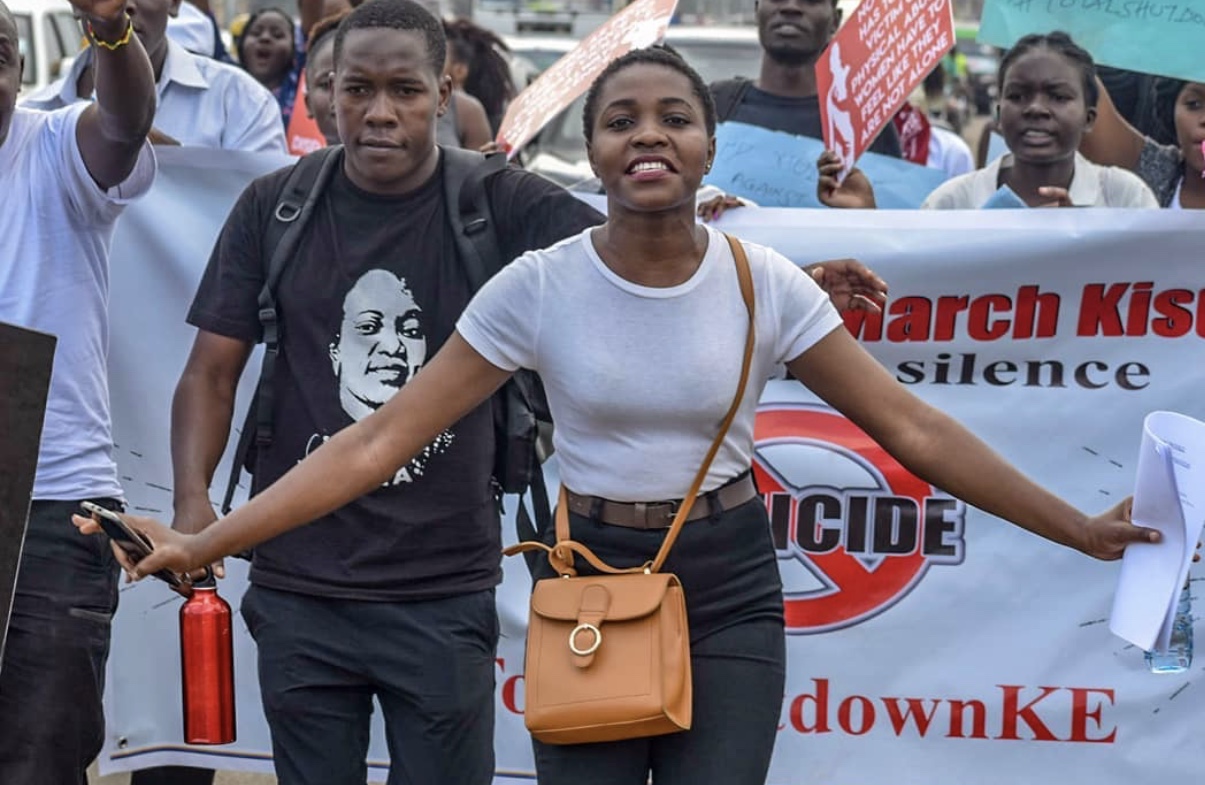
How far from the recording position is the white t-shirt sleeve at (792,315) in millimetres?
3564

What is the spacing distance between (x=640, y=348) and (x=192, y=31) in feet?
16.1

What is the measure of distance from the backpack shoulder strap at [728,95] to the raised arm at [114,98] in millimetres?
2507

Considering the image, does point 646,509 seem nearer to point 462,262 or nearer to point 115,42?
point 462,262

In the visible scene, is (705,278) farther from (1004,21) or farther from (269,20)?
(269,20)

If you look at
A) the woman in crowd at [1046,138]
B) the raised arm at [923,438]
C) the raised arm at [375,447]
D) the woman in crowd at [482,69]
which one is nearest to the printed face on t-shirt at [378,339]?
the raised arm at [375,447]

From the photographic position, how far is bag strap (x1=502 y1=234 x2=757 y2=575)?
348 centimetres

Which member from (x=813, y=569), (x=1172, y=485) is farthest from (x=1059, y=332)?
(x=1172, y=485)

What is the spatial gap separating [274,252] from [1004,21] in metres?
2.43

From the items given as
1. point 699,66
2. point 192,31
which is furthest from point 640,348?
point 699,66

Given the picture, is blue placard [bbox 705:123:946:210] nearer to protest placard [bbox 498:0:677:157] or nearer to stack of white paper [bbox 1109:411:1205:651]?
protest placard [bbox 498:0:677:157]

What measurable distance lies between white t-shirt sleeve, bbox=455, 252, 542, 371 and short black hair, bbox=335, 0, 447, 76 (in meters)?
0.76

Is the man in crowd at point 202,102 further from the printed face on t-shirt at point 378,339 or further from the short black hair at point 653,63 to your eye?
the short black hair at point 653,63

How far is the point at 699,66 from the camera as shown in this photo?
12.3 meters

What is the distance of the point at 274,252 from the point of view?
4.11 meters
